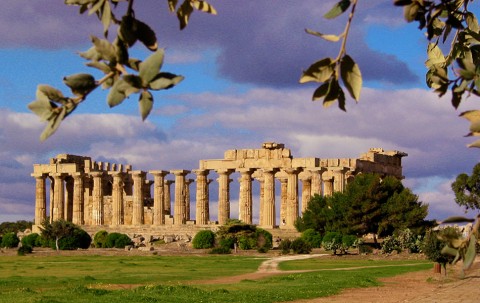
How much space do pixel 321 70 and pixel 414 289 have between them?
2636 cm

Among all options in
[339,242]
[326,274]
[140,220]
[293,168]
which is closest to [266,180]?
[293,168]

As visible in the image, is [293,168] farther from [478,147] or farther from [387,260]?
[478,147]

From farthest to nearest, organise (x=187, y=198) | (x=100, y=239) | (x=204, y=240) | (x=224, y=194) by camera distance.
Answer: (x=187, y=198), (x=224, y=194), (x=100, y=239), (x=204, y=240)

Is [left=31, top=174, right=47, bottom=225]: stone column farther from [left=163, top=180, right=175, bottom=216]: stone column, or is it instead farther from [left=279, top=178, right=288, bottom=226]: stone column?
[left=279, top=178, right=288, bottom=226]: stone column

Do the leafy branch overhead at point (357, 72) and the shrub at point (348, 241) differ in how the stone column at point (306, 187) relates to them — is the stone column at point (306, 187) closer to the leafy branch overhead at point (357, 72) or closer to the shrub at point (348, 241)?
the shrub at point (348, 241)

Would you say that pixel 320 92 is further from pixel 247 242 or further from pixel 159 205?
pixel 159 205

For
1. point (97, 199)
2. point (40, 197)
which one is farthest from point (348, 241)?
point (40, 197)

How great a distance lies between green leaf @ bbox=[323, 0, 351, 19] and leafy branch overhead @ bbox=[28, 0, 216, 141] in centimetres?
88

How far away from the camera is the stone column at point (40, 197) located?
80875 mm

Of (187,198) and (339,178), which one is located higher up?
(339,178)

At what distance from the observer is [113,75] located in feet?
15.6

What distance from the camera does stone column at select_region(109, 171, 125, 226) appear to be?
253ft

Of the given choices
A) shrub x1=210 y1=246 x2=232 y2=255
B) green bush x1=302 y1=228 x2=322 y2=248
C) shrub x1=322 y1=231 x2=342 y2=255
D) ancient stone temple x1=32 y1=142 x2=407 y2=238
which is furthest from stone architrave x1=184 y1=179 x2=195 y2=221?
shrub x1=322 y1=231 x2=342 y2=255

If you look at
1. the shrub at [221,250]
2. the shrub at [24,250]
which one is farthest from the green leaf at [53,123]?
the shrub at [24,250]
